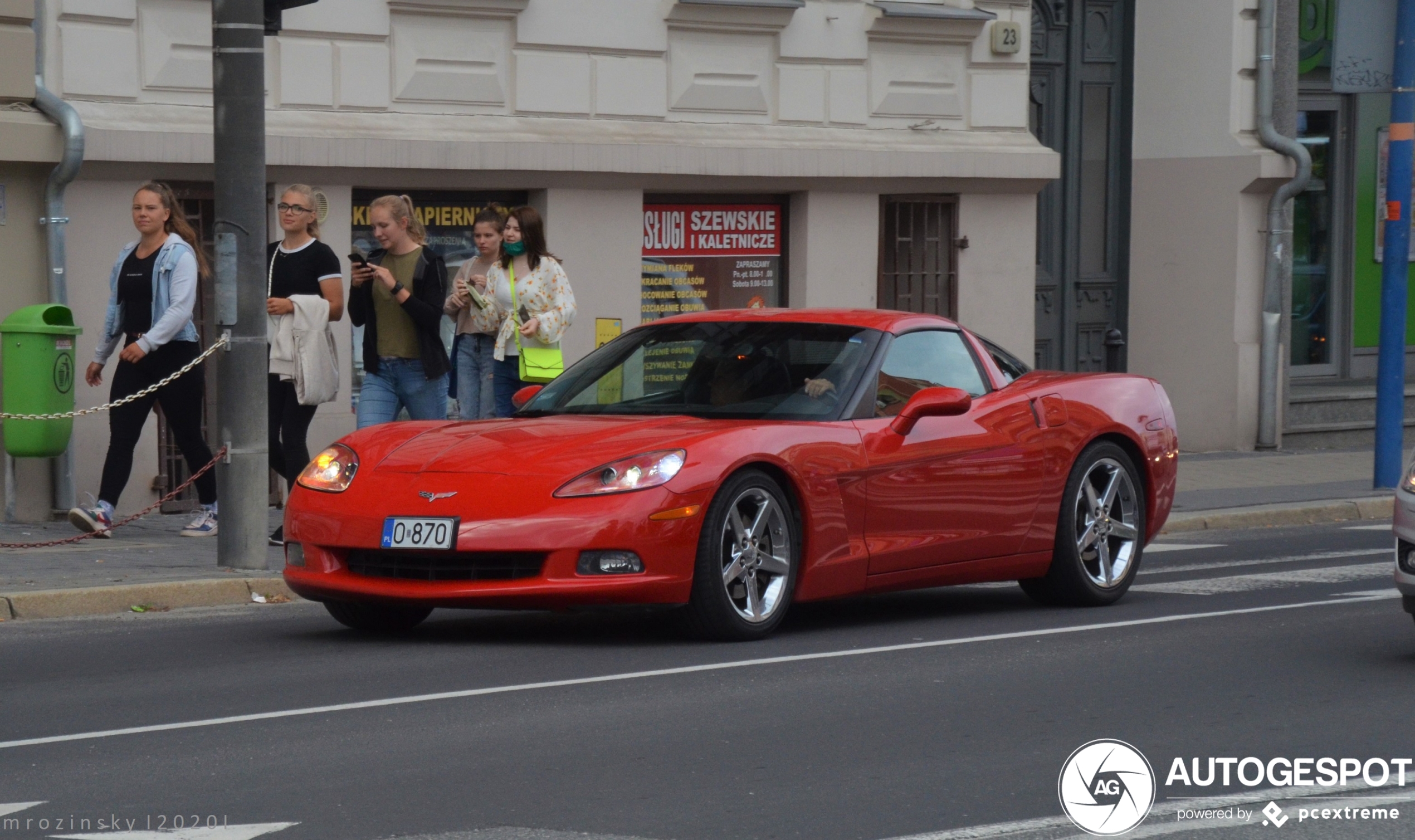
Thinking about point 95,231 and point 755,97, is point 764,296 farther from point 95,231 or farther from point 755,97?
point 95,231

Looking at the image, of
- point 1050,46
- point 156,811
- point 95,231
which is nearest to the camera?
point 156,811

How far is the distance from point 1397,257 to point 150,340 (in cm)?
979

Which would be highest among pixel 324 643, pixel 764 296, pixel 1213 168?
pixel 1213 168

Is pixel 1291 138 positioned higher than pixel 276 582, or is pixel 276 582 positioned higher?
pixel 1291 138

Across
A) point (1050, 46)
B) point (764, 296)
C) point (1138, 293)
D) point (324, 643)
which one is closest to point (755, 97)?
point (764, 296)

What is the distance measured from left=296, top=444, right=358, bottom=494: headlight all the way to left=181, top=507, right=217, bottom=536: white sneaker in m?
3.70

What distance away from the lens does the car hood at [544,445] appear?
818 cm

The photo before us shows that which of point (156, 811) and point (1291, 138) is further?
point (1291, 138)

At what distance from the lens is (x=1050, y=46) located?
792 inches

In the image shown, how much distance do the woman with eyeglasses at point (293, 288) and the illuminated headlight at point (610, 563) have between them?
13.9ft

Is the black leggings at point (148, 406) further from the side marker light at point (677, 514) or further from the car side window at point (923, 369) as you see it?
the side marker light at point (677, 514)

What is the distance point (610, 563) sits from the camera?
7965mm

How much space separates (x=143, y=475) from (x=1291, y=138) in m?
11.8

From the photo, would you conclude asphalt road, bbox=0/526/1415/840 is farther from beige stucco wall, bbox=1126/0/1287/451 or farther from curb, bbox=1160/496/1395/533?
beige stucco wall, bbox=1126/0/1287/451
